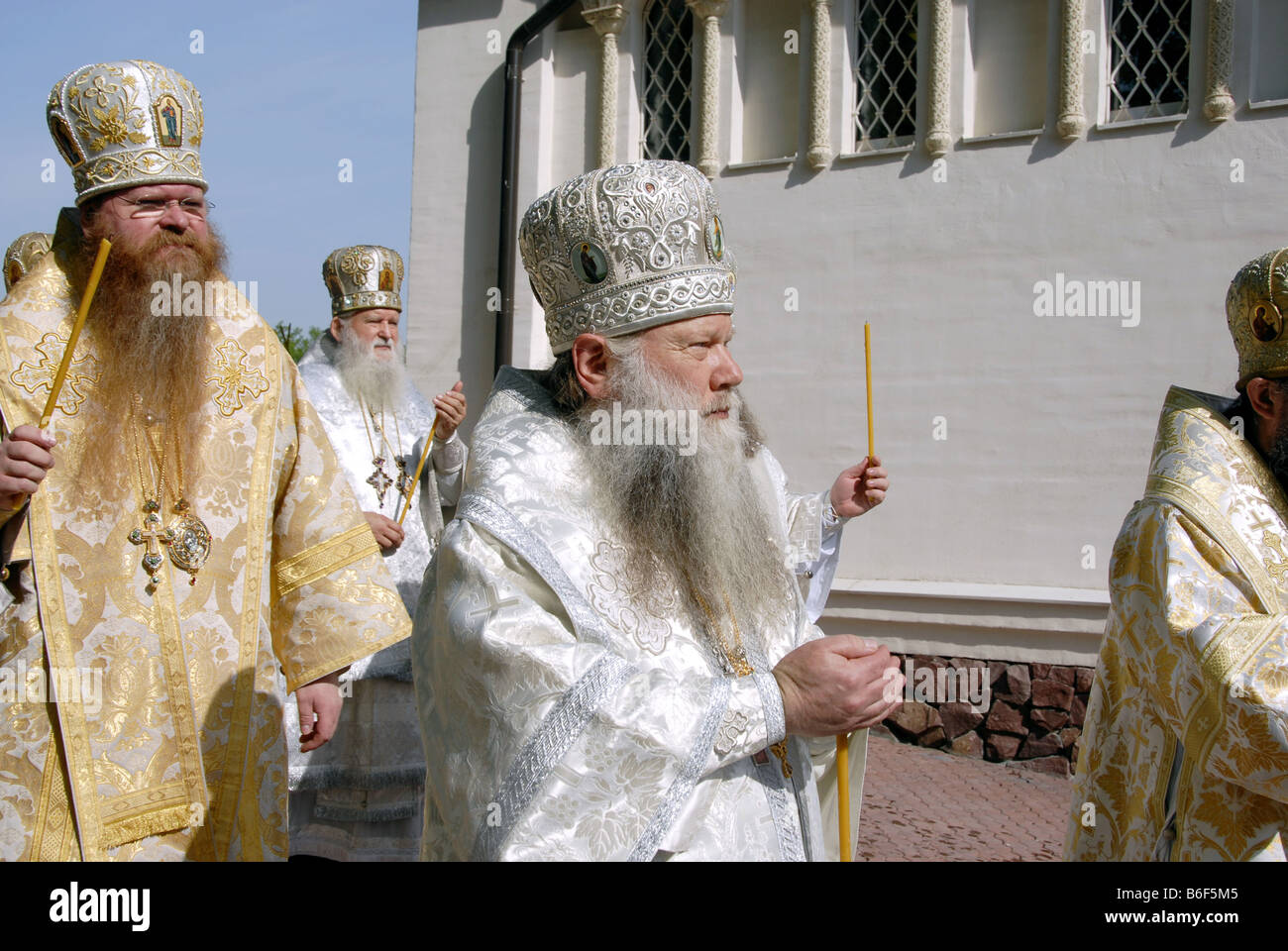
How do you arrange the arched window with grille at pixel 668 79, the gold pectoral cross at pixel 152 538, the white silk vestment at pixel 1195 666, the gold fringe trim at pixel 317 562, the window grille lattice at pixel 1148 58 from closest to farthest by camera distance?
1. the white silk vestment at pixel 1195 666
2. the gold pectoral cross at pixel 152 538
3. the gold fringe trim at pixel 317 562
4. the window grille lattice at pixel 1148 58
5. the arched window with grille at pixel 668 79

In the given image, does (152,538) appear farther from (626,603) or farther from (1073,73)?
(1073,73)

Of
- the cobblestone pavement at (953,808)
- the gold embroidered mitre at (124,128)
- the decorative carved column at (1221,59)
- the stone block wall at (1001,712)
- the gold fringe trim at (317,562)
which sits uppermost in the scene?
the decorative carved column at (1221,59)

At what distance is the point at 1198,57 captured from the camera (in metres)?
7.61

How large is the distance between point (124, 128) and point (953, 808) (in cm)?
568

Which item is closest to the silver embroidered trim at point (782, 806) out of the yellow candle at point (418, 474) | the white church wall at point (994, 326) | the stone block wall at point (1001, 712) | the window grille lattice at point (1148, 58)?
the yellow candle at point (418, 474)

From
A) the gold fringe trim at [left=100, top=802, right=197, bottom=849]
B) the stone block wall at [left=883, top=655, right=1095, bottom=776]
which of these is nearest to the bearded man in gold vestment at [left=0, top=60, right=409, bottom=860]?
the gold fringe trim at [left=100, top=802, right=197, bottom=849]

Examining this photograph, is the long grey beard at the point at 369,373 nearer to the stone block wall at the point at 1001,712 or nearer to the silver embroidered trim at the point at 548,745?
the stone block wall at the point at 1001,712

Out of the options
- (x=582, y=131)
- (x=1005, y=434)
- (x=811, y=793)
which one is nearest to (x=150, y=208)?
(x=811, y=793)

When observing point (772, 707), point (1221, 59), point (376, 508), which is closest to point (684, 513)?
point (772, 707)

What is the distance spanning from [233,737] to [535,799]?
1274 mm

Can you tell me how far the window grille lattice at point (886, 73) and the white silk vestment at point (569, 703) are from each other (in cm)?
696

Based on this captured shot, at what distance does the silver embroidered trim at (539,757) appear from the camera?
6.85 ft

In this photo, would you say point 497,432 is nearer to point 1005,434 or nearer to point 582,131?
point 1005,434

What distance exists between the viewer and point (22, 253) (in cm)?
620
